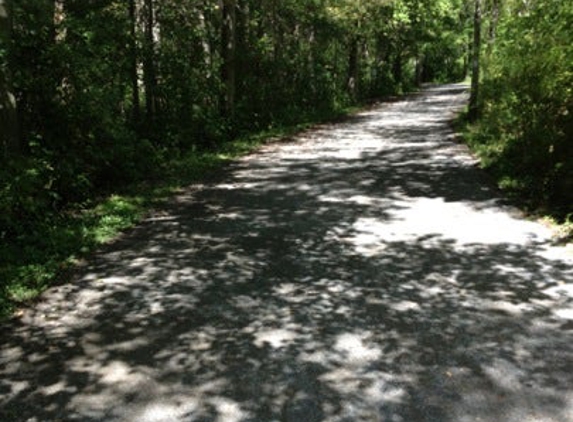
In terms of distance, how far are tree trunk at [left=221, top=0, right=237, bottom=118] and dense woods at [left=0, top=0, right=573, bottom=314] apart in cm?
5

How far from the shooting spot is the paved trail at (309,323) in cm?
484

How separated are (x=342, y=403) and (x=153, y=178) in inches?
392

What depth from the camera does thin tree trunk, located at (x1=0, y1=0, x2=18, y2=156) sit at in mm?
9703

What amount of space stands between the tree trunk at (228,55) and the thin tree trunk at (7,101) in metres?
9.97

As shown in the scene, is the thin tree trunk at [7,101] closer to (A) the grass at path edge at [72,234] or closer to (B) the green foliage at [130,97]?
(B) the green foliage at [130,97]

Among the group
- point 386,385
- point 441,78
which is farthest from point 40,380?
point 441,78

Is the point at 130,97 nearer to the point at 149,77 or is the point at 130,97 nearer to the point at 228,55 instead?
the point at 149,77

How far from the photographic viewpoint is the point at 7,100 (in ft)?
32.5

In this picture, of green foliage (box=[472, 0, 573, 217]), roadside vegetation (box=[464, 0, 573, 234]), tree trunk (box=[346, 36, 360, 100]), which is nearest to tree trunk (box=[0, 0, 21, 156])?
roadside vegetation (box=[464, 0, 573, 234])

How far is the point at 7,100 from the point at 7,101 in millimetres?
20

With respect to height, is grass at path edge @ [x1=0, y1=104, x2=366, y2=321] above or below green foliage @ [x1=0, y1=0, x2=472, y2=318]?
below

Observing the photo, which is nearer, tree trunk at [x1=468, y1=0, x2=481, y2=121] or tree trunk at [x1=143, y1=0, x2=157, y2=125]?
tree trunk at [x1=143, y1=0, x2=157, y2=125]

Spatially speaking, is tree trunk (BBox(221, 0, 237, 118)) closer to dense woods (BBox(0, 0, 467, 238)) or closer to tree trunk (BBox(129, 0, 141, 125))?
dense woods (BBox(0, 0, 467, 238))

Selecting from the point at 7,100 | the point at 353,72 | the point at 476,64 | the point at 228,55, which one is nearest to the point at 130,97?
the point at 228,55
